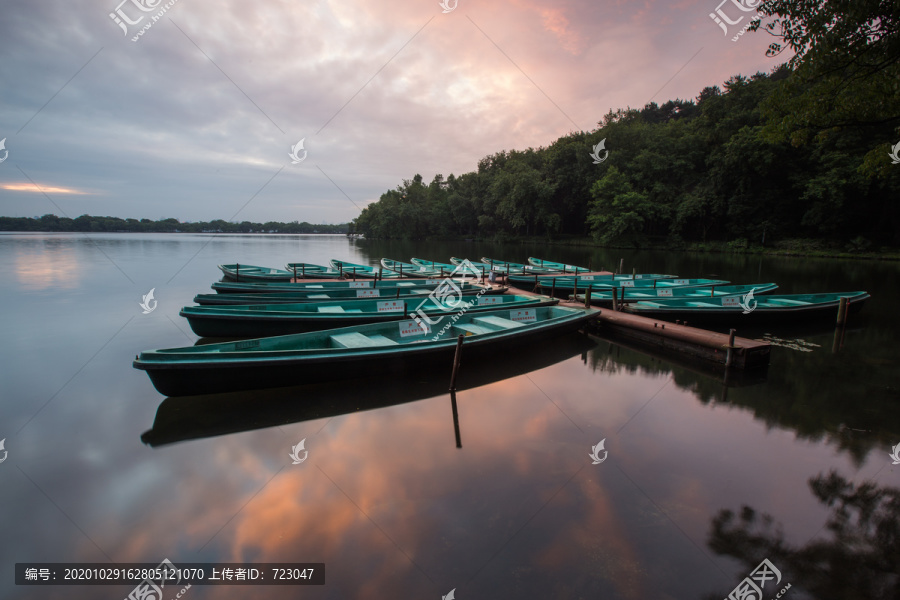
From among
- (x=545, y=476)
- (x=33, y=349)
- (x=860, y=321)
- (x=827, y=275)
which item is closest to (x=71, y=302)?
(x=33, y=349)

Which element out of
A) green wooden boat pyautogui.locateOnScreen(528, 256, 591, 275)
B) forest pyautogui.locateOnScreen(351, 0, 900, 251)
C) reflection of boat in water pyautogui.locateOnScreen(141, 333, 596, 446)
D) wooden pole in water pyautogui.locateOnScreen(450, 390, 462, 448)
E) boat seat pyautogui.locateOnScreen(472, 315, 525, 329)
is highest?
forest pyautogui.locateOnScreen(351, 0, 900, 251)

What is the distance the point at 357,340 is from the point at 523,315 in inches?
182

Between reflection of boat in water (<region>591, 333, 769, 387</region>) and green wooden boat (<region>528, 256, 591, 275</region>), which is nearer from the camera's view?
reflection of boat in water (<region>591, 333, 769, 387</region>)

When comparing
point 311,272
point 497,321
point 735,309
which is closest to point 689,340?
point 735,309

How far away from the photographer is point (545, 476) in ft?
17.1

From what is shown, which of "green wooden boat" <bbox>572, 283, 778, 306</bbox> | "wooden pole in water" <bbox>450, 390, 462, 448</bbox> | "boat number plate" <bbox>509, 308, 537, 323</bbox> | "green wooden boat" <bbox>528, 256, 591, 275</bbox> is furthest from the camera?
"green wooden boat" <bbox>528, 256, 591, 275</bbox>

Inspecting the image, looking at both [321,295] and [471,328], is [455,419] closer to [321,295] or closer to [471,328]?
[471,328]

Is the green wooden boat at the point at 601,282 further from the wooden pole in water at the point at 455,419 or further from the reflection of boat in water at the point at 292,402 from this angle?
the wooden pole in water at the point at 455,419

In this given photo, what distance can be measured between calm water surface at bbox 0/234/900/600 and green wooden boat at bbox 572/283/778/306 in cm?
480

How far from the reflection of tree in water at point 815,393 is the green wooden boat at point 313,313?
3741mm

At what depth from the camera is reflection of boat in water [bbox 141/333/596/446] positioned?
6305 millimetres

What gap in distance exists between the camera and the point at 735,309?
11898 millimetres

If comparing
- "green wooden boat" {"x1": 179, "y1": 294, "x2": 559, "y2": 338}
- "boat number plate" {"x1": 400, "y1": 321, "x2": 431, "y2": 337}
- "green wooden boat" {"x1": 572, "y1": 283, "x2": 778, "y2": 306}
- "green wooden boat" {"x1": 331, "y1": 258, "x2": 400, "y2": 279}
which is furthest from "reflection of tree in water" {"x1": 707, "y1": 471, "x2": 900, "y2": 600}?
"green wooden boat" {"x1": 331, "y1": 258, "x2": 400, "y2": 279}

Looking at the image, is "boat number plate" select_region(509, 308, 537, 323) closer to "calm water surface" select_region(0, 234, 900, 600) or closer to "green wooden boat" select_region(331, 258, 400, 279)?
"calm water surface" select_region(0, 234, 900, 600)
